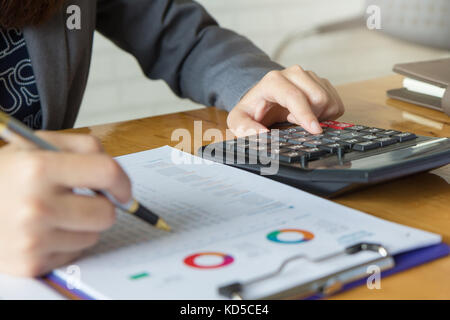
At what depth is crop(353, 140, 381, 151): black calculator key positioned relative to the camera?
555 mm

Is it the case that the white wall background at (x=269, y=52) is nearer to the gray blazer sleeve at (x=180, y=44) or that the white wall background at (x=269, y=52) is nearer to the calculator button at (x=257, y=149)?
the gray blazer sleeve at (x=180, y=44)

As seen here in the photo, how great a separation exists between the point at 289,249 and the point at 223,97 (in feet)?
1.60

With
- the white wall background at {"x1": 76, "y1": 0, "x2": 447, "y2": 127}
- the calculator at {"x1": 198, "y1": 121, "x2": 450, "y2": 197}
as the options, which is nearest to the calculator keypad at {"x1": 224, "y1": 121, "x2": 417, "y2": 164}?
the calculator at {"x1": 198, "y1": 121, "x2": 450, "y2": 197}

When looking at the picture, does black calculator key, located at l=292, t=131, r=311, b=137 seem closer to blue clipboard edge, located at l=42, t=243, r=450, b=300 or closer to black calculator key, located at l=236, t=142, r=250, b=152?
black calculator key, located at l=236, t=142, r=250, b=152

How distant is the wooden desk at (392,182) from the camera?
37 centimetres

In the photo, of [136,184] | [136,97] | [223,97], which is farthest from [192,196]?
[136,97]

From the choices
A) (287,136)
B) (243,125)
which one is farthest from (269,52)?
(287,136)

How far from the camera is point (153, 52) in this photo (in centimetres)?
102

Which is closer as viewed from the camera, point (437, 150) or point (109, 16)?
point (437, 150)

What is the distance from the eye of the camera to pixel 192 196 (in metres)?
0.50

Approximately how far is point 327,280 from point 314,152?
0.20m

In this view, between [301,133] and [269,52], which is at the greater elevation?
[301,133]

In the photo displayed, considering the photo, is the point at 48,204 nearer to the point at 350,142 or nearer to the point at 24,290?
the point at 24,290

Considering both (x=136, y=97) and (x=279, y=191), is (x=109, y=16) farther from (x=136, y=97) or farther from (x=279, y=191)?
(x=136, y=97)
